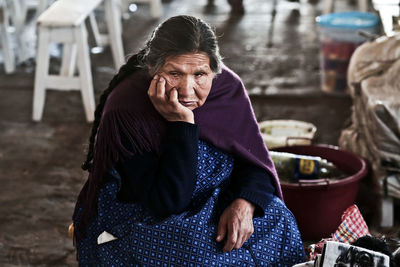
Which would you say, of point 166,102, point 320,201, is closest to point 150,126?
point 166,102

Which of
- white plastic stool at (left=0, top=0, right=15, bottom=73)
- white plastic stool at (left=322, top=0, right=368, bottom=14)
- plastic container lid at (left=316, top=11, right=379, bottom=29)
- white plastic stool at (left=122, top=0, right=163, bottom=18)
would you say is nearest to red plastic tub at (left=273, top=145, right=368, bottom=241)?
plastic container lid at (left=316, top=11, right=379, bottom=29)

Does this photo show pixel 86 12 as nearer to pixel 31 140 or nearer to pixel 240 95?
pixel 31 140

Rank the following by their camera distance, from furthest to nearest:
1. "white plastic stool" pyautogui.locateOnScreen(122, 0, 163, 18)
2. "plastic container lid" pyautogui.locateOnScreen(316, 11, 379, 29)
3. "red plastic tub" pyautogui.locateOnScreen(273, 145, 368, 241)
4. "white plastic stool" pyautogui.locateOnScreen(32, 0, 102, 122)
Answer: "white plastic stool" pyautogui.locateOnScreen(122, 0, 163, 18), "plastic container lid" pyautogui.locateOnScreen(316, 11, 379, 29), "white plastic stool" pyautogui.locateOnScreen(32, 0, 102, 122), "red plastic tub" pyautogui.locateOnScreen(273, 145, 368, 241)

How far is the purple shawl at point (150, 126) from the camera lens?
2.13 meters

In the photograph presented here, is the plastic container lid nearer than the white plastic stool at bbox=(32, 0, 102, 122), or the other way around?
the white plastic stool at bbox=(32, 0, 102, 122)

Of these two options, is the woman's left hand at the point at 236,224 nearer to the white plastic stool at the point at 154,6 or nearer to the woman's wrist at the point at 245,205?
the woman's wrist at the point at 245,205

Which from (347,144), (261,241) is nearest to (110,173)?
(261,241)

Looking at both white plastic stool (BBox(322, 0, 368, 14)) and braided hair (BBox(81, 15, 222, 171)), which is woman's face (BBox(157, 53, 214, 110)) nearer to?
braided hair (BBox(81, 15, 222, 171))

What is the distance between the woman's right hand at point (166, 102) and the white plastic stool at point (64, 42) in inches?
93.9

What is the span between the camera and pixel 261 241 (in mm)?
2164

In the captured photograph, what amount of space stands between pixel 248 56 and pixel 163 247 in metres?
3.90

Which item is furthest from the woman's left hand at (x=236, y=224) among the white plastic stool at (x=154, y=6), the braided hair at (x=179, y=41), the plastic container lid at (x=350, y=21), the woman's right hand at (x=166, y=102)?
the white plastic stool at (x=154, y=6)

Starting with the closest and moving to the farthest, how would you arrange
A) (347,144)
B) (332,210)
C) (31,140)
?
(332,210) → (347,144) → (31,140)

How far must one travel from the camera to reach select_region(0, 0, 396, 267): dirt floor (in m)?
3.29
